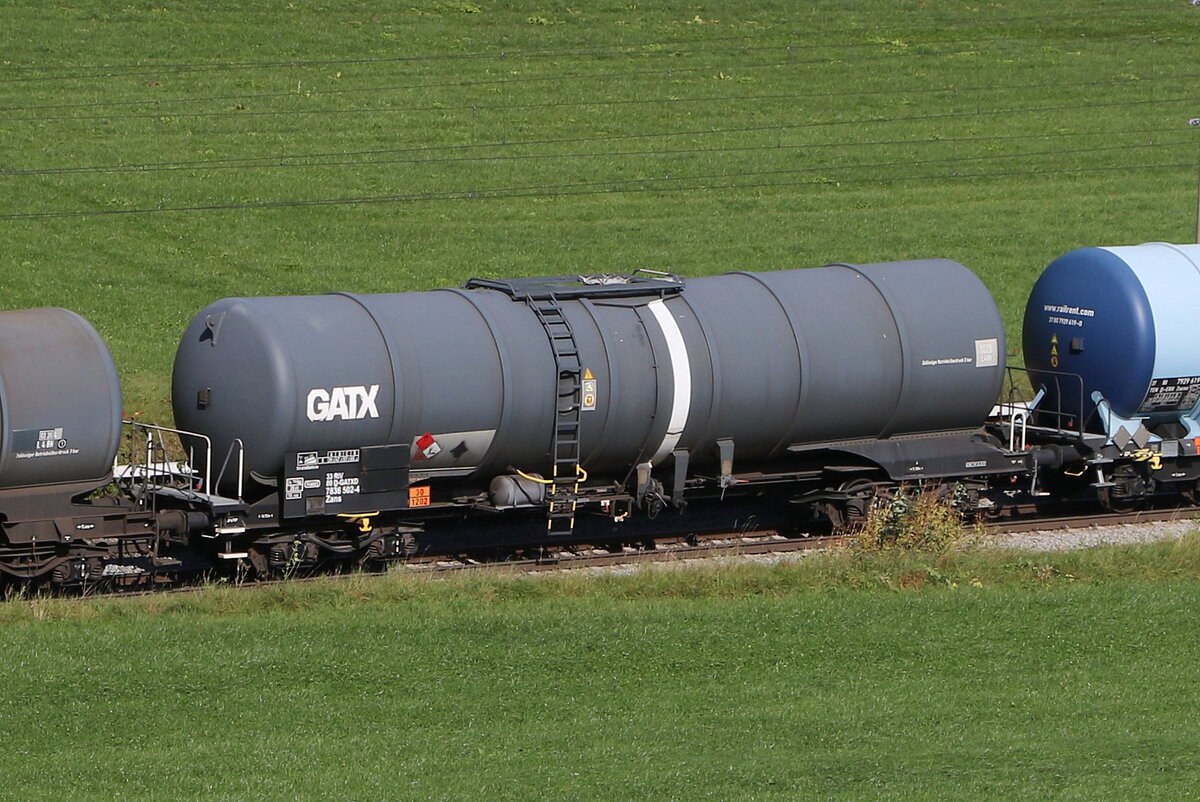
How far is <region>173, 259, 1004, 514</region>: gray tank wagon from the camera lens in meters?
19.2

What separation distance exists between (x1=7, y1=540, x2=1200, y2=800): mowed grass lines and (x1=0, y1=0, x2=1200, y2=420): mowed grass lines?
1214cm

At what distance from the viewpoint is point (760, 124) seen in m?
46.4

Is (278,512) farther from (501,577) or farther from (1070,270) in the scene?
(1070,270)

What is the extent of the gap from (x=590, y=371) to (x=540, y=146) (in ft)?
77.8

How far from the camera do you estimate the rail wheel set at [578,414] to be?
18844 millimetres

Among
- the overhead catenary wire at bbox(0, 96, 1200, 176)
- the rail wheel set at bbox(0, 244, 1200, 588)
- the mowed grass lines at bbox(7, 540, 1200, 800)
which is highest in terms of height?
the overhead catenary wire at bbox(0, 96, 1200, 176)

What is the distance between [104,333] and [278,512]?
40.7 ft

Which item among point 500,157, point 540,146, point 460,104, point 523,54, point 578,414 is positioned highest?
point 523,54

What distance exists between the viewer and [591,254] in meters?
37.2

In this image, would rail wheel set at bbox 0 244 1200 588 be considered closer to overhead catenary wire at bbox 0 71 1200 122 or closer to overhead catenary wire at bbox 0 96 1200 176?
overhead catenary wire at bbox 0 96 1200 176

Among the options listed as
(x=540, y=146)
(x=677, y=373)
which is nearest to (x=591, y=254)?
(x=540, y=146)

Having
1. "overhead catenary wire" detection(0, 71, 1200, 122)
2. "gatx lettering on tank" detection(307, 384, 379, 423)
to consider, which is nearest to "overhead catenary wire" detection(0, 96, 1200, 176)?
"overhead catenary wire" detection(0, 71, 1200, 122)

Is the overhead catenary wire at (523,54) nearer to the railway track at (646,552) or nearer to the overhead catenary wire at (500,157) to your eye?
the overhead catenary wire at (500,157)

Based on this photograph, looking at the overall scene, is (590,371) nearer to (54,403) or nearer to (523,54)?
(54,403)
